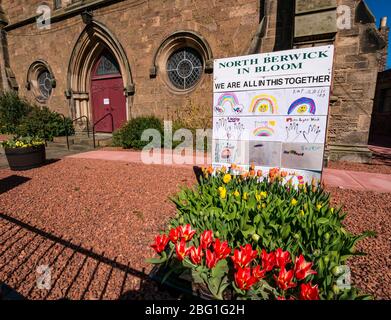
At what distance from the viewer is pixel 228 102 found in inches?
141

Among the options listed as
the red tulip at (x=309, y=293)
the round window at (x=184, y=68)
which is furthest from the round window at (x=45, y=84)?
the red tulip at (x=309, y=293)

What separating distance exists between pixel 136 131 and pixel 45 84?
28.4 ft

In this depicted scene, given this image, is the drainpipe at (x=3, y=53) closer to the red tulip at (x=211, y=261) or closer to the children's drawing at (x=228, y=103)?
the children's drawing at (x=228, y=103)

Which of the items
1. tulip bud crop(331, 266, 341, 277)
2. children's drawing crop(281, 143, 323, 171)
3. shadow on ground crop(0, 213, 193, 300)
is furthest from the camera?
children's drawing crop(281, 143, 323, 171)

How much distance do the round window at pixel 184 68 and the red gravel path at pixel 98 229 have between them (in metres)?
4.97

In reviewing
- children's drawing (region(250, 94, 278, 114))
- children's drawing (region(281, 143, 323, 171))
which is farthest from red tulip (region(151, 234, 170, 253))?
children's drawing (region(250, 94, 278, 114))

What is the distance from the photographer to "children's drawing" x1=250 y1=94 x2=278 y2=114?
326cm

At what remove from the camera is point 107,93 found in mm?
10789

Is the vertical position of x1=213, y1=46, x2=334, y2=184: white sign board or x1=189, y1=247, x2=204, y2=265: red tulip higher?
x1=213, y1=46, x2=334, y2=184: white sign board

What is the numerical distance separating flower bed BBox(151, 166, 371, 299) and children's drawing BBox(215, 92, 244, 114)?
1.62 metres

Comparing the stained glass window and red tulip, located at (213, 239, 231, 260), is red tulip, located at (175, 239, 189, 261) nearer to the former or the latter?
red tulip, located at (213, 239, 231, 260)

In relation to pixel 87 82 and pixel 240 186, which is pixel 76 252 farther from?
pixel 87 82

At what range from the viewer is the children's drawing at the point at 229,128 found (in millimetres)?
3568

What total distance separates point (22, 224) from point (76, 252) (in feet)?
4.03
